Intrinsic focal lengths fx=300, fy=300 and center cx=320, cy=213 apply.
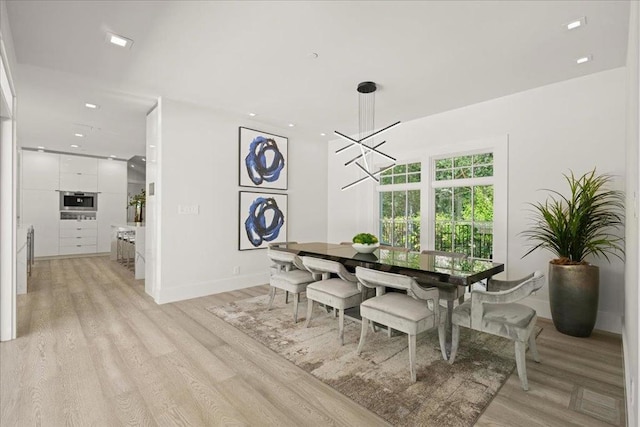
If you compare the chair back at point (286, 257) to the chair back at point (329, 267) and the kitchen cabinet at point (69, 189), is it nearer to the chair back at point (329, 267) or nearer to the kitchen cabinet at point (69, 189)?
the chair back at point (329, 267)

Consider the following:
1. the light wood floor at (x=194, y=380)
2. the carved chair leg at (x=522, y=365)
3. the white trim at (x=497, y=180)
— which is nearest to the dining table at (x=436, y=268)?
the carved chair leg at (x=522, y=365)

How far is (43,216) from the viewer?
23.6 feet

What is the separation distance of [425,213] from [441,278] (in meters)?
2.64

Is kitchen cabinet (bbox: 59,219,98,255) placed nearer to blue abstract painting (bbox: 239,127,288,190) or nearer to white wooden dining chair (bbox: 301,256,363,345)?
blue abstract painting (bbox: 239,127,288,190)

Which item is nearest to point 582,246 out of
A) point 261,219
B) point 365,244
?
point 365,244

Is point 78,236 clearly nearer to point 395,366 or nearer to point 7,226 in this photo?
point 7,226

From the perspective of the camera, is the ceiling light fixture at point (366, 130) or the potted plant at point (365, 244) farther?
the ceiling light fixture at point (366, 130)

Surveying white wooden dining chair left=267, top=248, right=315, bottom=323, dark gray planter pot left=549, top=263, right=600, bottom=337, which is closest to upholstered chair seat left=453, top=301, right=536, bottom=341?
dark gray planter pot left=549, top=263, right=600, bottom=337

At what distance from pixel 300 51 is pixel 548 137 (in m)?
3.02

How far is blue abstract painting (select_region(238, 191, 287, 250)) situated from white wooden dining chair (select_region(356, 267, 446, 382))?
2864 mm

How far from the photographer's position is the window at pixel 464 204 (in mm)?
4094

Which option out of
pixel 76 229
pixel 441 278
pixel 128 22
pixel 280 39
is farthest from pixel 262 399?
pixel 76 229

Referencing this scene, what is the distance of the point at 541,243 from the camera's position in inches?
136

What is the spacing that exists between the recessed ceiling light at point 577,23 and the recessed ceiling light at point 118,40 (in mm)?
3663
